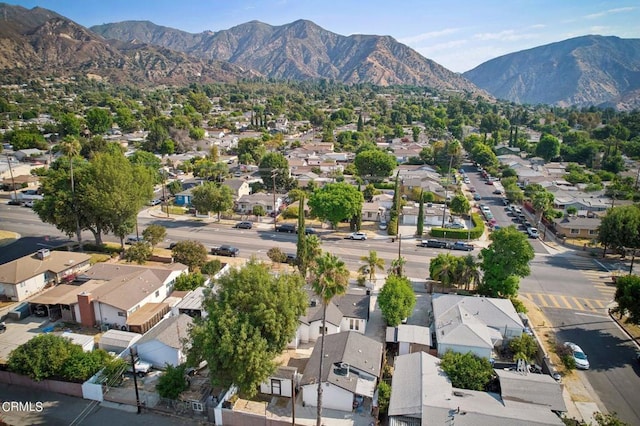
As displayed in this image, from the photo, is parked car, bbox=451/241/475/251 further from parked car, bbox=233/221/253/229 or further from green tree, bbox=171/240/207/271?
green tree, bbox=171/240/207/271

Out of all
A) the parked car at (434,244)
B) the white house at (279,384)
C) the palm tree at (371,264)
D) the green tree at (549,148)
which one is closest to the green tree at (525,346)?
the palm tree at (371,264)

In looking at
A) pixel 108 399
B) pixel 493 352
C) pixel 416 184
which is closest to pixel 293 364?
pixel 108 399

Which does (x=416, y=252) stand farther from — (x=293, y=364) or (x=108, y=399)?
(x=108, y=399)

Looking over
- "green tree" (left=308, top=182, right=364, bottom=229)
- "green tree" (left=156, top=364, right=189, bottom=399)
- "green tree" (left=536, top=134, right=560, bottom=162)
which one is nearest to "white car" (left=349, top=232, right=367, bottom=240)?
"green tree" (left=308, top=182, right=364, bottom=229)

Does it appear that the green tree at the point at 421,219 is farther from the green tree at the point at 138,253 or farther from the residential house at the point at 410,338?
the green tree at the point at 138,253

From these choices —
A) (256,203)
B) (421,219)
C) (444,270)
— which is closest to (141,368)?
(444,270)

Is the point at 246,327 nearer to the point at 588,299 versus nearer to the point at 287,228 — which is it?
the point at 588,299
